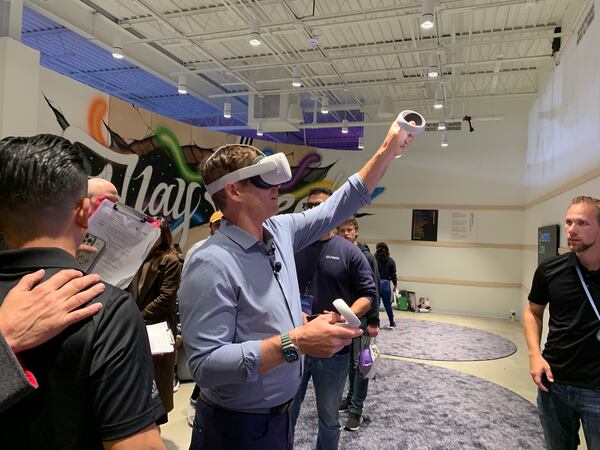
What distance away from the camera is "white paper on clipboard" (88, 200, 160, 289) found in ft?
5.25

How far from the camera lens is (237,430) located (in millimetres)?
1301

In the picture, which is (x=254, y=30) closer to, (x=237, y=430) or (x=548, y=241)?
(x=237, y=430)

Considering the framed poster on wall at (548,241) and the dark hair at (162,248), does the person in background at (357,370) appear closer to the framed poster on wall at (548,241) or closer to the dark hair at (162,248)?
the dark hair at (162,248)

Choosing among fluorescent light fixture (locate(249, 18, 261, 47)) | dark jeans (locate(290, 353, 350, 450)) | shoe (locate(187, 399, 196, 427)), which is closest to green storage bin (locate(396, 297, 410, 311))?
fluorescent light fixture (locate(249, 18, 261, 47))

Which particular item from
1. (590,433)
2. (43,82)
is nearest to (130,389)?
(590,433)

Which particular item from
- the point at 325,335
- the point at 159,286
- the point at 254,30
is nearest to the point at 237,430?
the point at 325,335

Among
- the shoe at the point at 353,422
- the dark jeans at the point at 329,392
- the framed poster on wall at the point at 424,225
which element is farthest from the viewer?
the framed poster on wall at the point at 424,225

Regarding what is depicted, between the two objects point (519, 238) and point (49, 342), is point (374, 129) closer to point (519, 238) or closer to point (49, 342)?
point (519, 238)

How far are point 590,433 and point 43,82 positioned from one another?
5611 millimetres

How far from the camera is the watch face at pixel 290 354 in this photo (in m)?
1.12

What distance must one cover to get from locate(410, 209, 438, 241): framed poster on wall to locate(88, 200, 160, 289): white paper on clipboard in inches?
348

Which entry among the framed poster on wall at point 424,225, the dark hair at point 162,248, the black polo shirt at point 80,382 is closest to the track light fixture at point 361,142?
the framed poster on wall at point 424,225

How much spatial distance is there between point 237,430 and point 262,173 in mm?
802

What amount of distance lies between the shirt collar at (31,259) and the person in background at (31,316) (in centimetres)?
3
